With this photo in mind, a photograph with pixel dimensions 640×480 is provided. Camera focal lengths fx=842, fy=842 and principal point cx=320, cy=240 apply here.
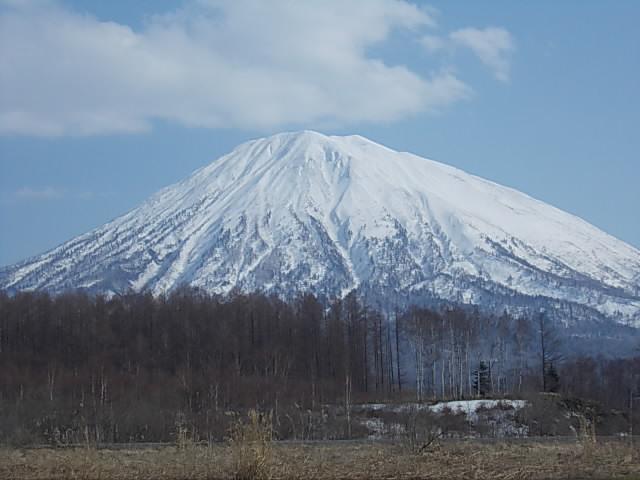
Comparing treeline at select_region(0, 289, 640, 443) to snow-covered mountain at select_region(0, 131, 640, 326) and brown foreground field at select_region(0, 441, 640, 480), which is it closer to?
brown foreground field at select_region(0, 441, 640, 480)

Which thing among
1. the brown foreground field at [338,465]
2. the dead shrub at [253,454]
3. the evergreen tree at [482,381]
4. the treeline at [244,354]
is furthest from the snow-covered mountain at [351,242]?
the dead shrub at [253,454]

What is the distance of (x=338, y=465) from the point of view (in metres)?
12.3

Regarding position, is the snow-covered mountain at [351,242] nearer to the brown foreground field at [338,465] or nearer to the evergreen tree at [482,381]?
the evergreen tree at [482,381]

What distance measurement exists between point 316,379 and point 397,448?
34534mm

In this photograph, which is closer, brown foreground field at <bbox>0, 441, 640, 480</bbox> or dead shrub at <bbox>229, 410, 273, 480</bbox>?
dead shrub at <bbox>229, 410, 273, 480</bbox>

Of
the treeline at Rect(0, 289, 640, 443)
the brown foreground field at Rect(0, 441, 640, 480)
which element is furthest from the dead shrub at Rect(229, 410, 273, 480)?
the treeline at Rect(0, 289, 640, 443)

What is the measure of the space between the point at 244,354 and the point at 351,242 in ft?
243

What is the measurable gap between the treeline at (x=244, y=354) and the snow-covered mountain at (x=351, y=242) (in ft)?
144

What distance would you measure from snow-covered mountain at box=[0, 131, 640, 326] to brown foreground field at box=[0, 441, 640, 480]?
86898mm

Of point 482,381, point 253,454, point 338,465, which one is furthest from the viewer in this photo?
point 482,381

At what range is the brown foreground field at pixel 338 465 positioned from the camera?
11.0 m

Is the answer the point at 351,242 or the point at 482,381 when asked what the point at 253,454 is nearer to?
the point at 482,381

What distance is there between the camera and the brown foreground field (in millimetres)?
11047

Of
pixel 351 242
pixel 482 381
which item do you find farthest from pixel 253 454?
pixel 351 242
